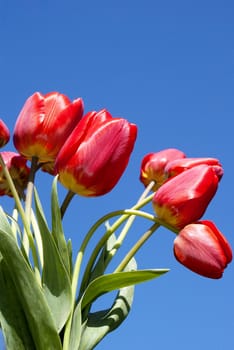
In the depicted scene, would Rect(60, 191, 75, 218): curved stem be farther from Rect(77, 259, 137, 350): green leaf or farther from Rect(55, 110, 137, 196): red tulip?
Rect(77, 259, 137, 350): green leaf

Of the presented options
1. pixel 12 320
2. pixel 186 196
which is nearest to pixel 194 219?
pixel 186 196

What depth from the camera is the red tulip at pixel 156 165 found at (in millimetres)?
1015

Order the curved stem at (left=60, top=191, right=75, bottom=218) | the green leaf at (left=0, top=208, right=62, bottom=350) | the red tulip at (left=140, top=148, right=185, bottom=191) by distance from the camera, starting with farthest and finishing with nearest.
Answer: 1. the red tulip at (left=140, top=148, right=185, bottom=191)
2. the curved stem at (left=60, top=191, right=75, bottom=218)
3. the green leaf at (left=0, top=208, right=62, bottom=350)

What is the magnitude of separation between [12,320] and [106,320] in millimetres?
135

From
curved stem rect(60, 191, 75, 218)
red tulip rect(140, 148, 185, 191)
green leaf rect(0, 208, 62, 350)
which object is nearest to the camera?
green leaf rect(0, 208, 62, 350)

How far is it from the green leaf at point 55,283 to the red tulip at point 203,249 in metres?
0.14

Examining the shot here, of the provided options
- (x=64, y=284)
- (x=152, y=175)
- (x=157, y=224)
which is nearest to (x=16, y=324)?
(x=64, y=284)

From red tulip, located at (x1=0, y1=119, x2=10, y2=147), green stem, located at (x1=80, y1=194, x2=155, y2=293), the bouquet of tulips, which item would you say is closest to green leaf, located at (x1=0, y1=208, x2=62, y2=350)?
the bouquet of tulips

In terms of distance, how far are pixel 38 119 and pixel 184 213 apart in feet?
0.77

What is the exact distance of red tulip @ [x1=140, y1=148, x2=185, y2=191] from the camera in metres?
1.01

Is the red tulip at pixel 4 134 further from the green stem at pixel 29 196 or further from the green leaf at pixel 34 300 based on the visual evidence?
the green leaf at pixel 34 300

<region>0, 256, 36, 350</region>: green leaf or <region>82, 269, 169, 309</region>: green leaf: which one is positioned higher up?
<region>82, 269, 169, 309</region>: green leaf

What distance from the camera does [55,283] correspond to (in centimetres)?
83

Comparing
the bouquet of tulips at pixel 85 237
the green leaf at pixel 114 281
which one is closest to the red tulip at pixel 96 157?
the bouquet of tulips at pixel 85 237
